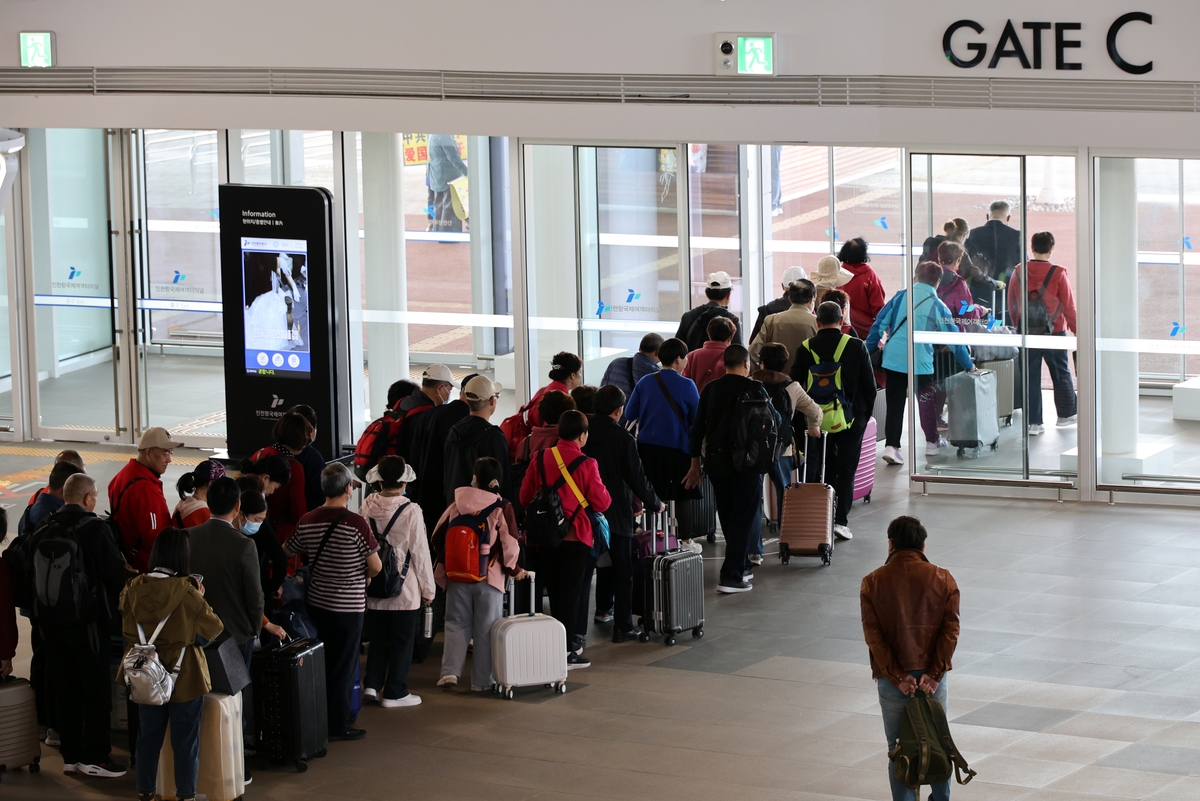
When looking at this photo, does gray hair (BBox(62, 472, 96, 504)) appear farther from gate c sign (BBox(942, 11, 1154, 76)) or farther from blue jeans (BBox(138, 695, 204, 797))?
gate c sign (BBox(942, 11, 1154, 76))

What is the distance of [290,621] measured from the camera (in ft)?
25.6

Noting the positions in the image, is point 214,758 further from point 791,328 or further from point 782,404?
point 791,328

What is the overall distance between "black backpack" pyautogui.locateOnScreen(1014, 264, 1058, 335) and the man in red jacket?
274 inches

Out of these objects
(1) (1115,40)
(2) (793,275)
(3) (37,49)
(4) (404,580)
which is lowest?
(4) (404,580)

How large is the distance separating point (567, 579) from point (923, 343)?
4942 millimetres

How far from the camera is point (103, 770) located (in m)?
7.79

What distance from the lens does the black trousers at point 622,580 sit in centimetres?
945

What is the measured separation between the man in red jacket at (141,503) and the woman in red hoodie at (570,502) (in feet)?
6.27

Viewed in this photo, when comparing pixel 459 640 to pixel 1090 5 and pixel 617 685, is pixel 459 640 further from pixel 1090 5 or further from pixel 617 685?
pixel 1090 5

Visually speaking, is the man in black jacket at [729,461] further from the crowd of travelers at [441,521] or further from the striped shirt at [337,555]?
the striped shirt at [337,555]

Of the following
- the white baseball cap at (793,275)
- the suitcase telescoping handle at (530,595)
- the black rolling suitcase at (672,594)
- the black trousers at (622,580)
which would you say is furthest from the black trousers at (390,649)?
the white baseball cap at (793,275)

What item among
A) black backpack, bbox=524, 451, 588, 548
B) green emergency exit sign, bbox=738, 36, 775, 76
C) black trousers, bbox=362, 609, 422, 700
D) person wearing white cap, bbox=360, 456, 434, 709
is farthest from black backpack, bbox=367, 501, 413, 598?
green emergency exit sign, bbox=738, 36, 775, 76

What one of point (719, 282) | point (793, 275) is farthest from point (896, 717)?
point (793, 275)

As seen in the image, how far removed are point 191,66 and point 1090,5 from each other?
714 centimetres
